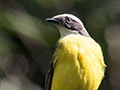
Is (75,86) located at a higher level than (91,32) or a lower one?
higher

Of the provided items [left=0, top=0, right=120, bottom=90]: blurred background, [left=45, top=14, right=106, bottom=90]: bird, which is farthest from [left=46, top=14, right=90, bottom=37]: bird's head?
[left=0, top=0, right=120, bottom=90]: blurred background

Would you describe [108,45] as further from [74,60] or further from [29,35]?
[74,60]

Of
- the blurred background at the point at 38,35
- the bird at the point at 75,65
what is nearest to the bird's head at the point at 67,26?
the bird at the point at 75,65

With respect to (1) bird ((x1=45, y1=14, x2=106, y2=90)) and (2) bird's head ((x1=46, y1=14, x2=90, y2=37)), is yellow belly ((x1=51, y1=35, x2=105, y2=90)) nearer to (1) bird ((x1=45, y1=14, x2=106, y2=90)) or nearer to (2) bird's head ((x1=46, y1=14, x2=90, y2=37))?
(1) bird ((x1=45, y1=14, x2=106, y2=90))

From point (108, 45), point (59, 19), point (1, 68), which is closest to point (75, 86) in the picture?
point (59, 19)

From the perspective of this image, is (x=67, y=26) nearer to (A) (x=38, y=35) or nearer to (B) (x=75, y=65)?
(B) (x=75, y=65)

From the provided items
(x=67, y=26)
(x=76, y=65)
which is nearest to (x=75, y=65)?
(x=76, y=65)

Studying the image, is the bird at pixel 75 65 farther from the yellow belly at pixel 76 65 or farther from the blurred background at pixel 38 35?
the blurred background at pixel 38 35
